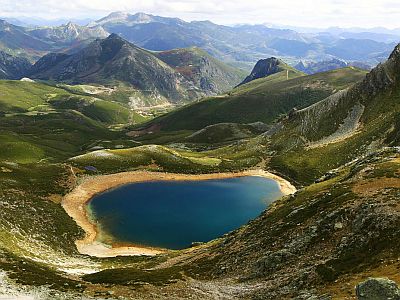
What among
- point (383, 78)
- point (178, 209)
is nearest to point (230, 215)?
point (178, 209)

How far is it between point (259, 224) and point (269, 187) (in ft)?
233

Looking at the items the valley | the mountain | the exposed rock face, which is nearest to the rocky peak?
the mountain

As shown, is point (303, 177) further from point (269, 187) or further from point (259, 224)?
point (259, 224)

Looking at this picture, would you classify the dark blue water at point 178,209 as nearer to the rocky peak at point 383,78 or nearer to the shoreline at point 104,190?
the shoreline at point 104,190

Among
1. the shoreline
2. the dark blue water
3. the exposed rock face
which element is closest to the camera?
the exposed rock face

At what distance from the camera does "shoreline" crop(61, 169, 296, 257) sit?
274 ft

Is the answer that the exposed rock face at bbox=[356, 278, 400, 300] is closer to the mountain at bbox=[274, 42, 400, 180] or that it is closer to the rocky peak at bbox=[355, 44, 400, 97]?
the mountain at bbox=[274, 42, 400, 180]

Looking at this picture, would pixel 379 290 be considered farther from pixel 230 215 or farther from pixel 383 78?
pixel 383 78

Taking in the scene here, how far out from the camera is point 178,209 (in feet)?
353

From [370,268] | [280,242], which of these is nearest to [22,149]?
[280,242]

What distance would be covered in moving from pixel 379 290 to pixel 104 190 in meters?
104

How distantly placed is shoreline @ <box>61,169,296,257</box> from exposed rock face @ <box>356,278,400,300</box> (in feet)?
197

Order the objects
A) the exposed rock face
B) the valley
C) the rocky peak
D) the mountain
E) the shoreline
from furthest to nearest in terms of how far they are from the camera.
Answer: the rocky peak → the mountain → the shoreline → the valley → the exposed rock face

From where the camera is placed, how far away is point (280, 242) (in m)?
51.9
